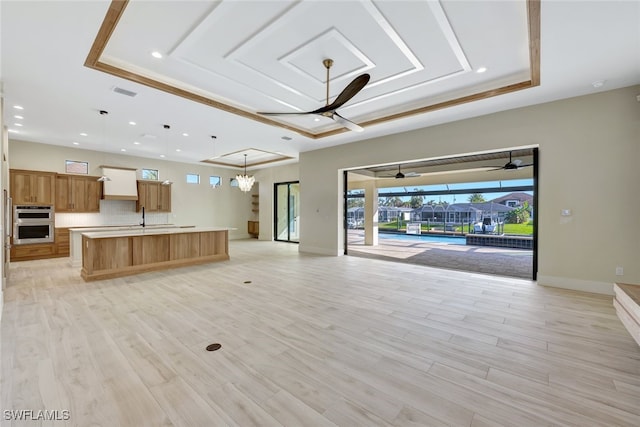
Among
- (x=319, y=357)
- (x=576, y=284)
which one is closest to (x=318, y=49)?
(x=319, y=357)

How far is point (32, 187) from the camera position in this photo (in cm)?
666

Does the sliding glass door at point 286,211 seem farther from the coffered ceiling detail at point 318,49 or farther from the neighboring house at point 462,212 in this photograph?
the neighboring house at point 462,212

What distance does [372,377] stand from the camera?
2068 mm

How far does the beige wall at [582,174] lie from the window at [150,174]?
31.1ft

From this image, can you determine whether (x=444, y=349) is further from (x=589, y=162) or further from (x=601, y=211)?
(x=589, y=162)

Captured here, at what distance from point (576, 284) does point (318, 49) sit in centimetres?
539

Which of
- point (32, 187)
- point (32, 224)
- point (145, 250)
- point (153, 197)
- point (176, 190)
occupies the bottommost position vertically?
point (145, 250)

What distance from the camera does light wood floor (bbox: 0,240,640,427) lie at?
1.72 m

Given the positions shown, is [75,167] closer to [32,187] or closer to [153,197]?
[32,187]

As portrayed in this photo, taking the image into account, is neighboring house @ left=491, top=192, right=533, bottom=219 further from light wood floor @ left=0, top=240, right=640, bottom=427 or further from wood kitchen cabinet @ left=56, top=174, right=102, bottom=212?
wood kitchen cabinet @ left=56, top=174, right=102, bottom=212

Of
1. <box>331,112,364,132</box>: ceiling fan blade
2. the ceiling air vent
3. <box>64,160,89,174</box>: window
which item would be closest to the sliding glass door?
<box>64,160,89,174</box>: window

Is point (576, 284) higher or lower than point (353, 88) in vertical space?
lower

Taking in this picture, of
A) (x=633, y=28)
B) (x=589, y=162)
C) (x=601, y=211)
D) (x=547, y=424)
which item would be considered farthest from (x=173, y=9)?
(x=601, y=211)

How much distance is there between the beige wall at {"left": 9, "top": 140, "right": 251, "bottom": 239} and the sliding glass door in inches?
72.0
